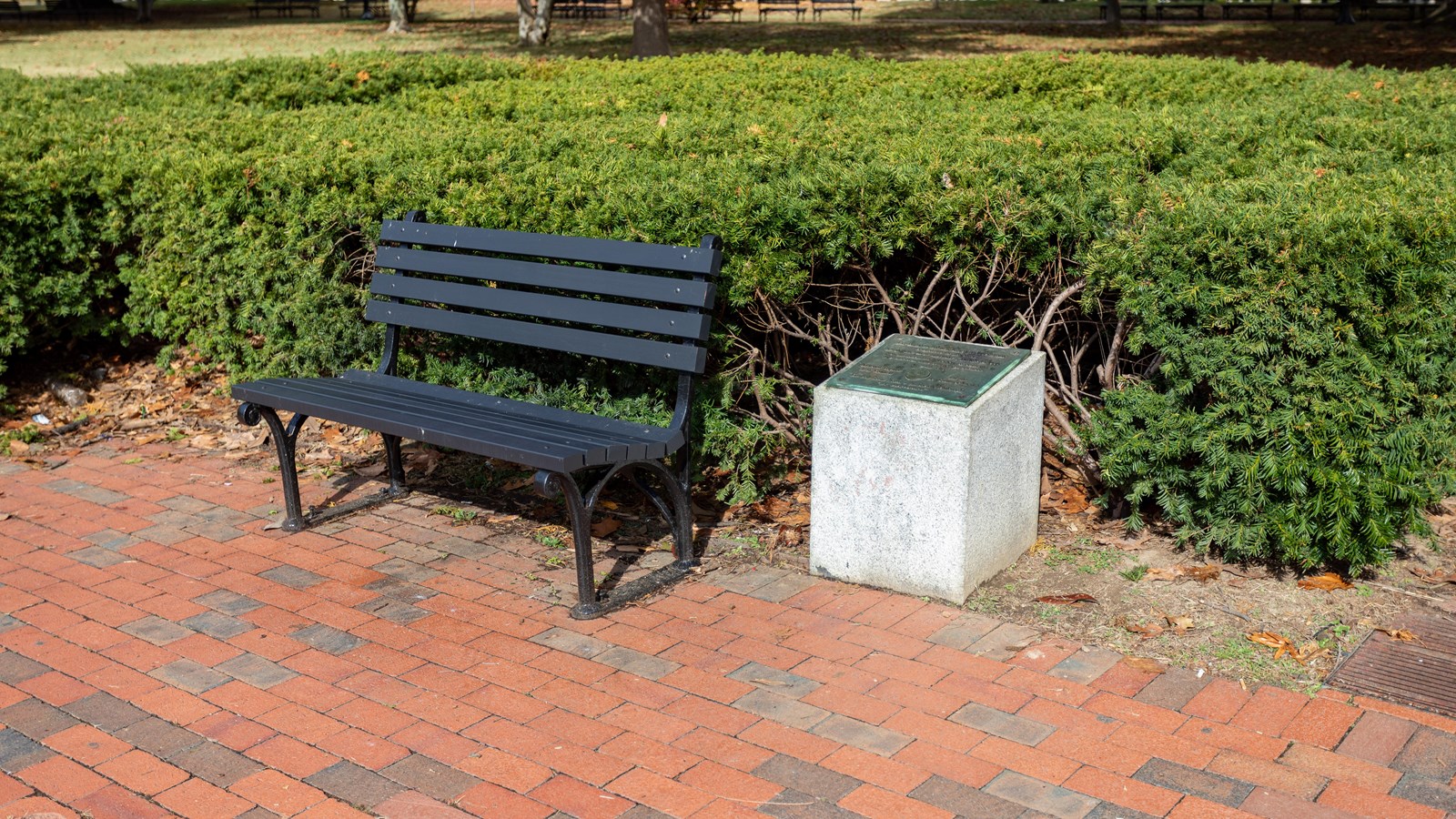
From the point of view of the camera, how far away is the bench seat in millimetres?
4391

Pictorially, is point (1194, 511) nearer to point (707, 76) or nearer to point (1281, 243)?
point (1281, 243)

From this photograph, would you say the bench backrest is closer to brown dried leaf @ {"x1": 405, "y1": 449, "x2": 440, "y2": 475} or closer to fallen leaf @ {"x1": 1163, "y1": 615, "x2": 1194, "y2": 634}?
brown dried leaf @ {"x1": 405, "y1": 449, "x2": 440, "y2": 475}

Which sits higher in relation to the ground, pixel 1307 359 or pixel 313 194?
pixel 313 194

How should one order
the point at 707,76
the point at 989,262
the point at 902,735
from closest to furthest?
the point at 902,735, the point at 989,262, the point at 707,76

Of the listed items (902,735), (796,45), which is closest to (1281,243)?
(902,735)

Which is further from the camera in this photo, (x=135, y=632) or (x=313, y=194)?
(x=313, y=194)

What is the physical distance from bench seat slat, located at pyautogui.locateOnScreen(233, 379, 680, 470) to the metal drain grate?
2286mm

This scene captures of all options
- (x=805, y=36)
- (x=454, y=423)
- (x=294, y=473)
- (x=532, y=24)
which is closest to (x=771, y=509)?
(x=454, y=423)

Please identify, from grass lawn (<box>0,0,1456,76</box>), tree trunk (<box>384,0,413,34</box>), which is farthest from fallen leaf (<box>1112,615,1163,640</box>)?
tree trunk (<box>384,0,413,34</box>)

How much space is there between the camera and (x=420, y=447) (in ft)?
21.2

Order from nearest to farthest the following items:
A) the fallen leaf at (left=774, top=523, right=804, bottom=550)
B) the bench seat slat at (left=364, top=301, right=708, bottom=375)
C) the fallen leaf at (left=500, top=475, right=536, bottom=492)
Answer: the bench seat slat at (left=364, top=301, right=708, bottom=375), the fallen leaf at (left=774, top=523, right=804, bottom=550), the fallen leaf at (left=500, top=475, right=536, bottom=492)

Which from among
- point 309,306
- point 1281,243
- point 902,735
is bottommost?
point 902,735

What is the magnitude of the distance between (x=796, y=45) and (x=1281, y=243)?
2612 cm

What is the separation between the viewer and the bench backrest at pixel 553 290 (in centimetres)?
474
